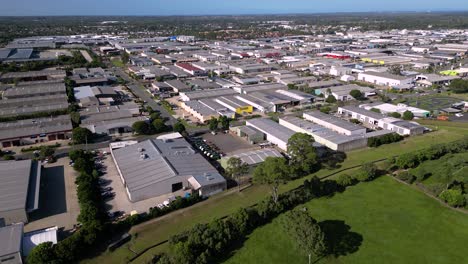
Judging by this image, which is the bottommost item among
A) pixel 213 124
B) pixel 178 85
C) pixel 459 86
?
pixel 213 124

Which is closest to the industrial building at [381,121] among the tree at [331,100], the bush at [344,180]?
the tree at [331,100]

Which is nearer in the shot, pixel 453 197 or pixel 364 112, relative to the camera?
pixel 453 197

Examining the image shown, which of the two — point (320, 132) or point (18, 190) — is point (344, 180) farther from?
point (18, 190)

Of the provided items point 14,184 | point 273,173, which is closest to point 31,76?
point 14,184

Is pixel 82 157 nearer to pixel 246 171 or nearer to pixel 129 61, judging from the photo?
pixel 246 171

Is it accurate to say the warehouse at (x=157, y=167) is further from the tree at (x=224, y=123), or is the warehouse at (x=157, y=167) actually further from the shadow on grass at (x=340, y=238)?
the shadow on grass at (x=340, y=238)

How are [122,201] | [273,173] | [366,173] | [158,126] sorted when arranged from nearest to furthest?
[273,173], [122,201], [366,173], [158,126]
